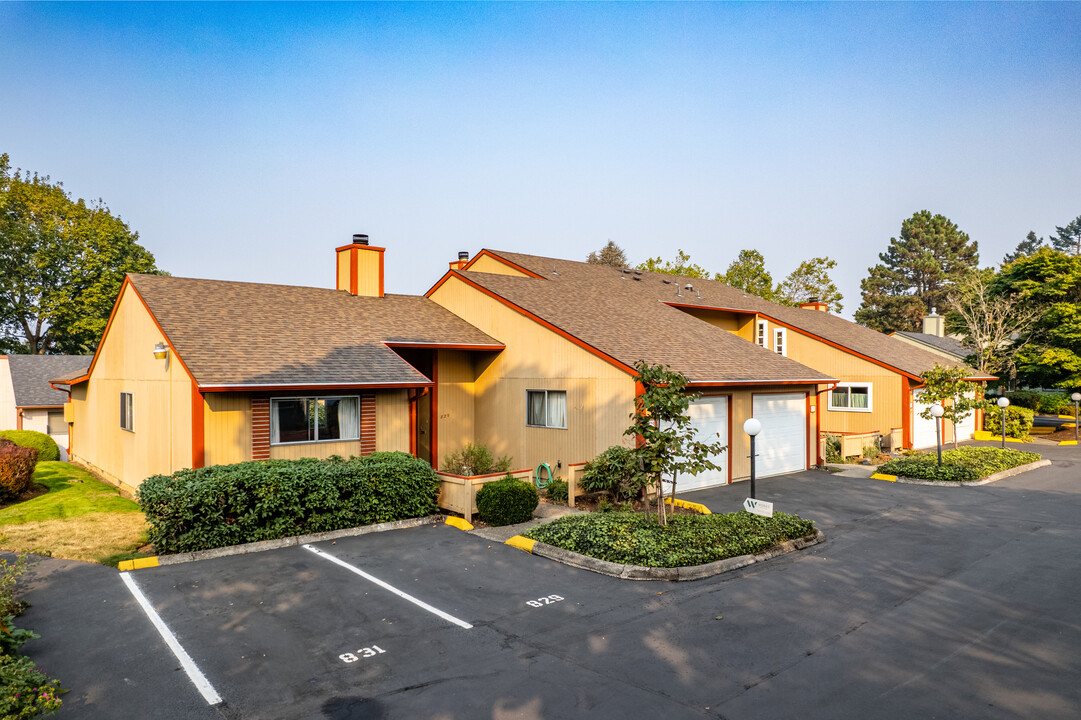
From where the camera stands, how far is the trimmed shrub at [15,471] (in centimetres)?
1498

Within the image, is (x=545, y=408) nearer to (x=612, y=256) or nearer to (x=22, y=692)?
(x=22, y=692)

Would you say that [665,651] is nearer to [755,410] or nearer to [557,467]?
[557,467]

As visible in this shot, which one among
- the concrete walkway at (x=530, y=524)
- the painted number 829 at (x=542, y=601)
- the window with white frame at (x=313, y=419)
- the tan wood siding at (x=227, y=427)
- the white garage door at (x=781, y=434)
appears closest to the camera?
the painted number 829 at (x=542, y=601)

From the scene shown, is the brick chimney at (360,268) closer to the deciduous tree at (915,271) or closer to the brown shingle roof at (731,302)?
the brown shingle roof at (731,302)

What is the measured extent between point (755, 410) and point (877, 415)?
986 cm

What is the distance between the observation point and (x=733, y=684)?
620cm

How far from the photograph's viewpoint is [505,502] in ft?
41.8

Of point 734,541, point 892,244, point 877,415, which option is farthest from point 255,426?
point 892,244

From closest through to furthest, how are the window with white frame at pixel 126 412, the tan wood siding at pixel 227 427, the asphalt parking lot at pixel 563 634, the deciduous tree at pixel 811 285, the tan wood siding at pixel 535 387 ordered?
the asphalt parking lot at pixel 563 634 → the tan wood siding at pixel 227 427 → the tan wood siding at pixel 535 387 → the window with white frame at pixel 126 412 → the deciduous tree at pixel 811 285

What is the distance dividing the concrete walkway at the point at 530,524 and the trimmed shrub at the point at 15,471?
1126cm

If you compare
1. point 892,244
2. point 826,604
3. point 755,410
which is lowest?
point 826,604

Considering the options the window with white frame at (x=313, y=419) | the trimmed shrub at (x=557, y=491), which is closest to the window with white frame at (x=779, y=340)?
the trimmed shrub at (x=557, y=491)

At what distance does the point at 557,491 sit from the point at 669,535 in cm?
491

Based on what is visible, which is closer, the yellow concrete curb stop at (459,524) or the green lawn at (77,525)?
the green lawn at (77,525)
